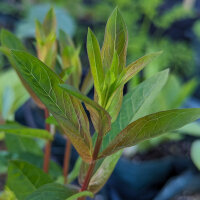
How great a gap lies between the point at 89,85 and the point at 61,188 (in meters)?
0.18

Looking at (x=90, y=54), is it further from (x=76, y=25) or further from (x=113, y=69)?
(x=76, y=25)

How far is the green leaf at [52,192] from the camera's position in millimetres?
392

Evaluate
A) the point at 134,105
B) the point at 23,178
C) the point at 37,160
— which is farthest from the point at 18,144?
the point at 134,105

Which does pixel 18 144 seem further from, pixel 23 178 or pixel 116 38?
pixel 116 38

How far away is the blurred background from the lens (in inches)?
41.0

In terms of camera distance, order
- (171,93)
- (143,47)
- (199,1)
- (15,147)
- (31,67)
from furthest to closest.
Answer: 1. (199,1)
2. (143,47)
3. (171,93)
4. (15,147)
5. (31,67)

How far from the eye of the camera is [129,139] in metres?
0.38

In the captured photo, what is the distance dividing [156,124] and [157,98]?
86 centimetres

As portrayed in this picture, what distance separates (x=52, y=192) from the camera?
407mm

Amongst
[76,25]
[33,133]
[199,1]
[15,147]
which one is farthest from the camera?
[199,1]

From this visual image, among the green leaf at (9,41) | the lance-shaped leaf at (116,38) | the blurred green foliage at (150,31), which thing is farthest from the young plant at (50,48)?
the blurred green foliage at (150,31)

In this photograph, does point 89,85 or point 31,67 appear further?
point 89,85

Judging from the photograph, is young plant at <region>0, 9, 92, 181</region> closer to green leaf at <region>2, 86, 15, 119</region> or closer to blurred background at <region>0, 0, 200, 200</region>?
blurred background at <region>0, 0, 200, 200</region>

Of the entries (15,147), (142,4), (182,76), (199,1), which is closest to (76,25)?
(142,4)
